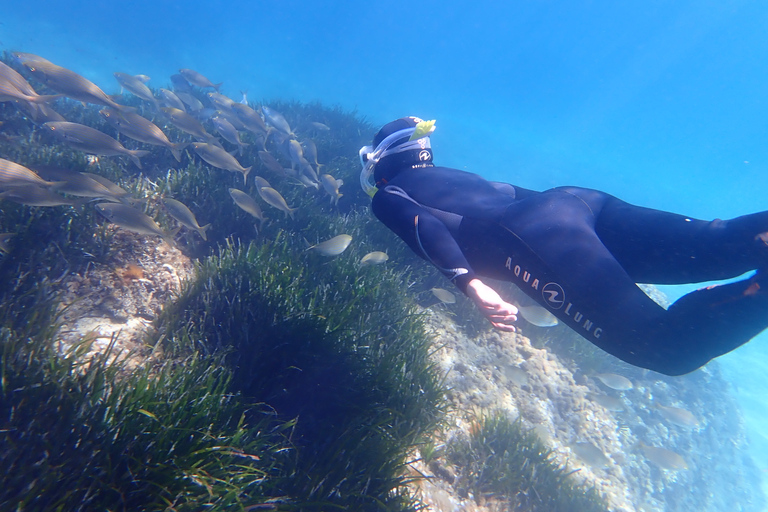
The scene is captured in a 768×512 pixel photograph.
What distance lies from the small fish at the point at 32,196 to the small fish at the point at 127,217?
0.35m

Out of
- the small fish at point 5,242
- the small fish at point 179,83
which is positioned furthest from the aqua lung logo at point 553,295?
the small fish at point 179,83

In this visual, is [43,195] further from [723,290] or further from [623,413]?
[623,413]

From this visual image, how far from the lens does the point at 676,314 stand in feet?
7.73

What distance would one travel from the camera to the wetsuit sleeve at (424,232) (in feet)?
8.95

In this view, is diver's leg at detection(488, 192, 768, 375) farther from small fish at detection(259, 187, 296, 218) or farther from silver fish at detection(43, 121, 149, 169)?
silver fish at detection(43, 121, 149, 169)

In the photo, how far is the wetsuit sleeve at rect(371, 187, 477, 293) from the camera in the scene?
2.73m

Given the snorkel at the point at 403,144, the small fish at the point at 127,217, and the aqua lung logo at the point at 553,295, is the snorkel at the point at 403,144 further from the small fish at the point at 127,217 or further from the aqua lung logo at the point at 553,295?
the small fish at the point at 127,217

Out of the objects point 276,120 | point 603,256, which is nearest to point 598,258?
point 603,256

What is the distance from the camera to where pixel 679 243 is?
2791 mm

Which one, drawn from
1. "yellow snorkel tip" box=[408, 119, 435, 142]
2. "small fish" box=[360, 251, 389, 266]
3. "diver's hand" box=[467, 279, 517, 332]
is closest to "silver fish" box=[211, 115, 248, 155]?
"small fish" box=[360, 251, 389, 266]

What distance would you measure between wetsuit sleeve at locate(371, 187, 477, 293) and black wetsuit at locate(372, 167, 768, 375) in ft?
0.03

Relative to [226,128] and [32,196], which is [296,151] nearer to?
[226,128]

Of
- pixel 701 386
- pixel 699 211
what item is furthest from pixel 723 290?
pixel 699 211

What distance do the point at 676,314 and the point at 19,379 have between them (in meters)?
4.49
